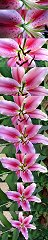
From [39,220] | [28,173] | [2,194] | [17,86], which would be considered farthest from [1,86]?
[39,220]

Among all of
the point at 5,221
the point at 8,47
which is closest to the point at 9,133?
the point at 8,47

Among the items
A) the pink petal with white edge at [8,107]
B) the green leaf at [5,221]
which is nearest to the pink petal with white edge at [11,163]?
the pink petal with white edge at [8,107]

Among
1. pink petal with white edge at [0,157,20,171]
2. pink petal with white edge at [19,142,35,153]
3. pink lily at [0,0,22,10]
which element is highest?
pink lily at [0,0,22,10]

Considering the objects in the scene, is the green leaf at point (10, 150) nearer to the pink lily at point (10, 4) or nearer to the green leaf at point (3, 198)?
the green leaf at point (3, 198)

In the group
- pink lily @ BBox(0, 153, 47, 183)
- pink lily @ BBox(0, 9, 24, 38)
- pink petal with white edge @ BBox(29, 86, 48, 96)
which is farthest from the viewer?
pink lily @ BBox(0, 153, 47, 183)

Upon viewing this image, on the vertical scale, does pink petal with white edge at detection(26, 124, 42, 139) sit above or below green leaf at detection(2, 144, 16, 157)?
above

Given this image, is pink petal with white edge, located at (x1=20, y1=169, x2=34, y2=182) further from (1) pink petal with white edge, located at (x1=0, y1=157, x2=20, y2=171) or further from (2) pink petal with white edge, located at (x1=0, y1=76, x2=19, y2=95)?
(2) pink petal with white edge, located at (x1=0, y1=76, x2=19, y2=95)

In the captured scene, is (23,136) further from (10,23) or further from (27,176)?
(10,23)

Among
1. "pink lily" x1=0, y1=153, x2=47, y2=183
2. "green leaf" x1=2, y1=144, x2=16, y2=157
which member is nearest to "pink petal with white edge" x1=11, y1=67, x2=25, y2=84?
"pink lily" x1=0, y1=153, x2=47, y2=183
